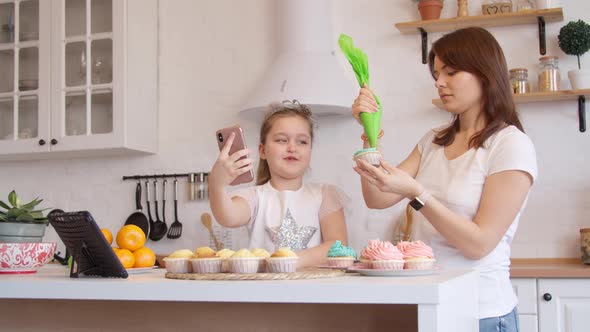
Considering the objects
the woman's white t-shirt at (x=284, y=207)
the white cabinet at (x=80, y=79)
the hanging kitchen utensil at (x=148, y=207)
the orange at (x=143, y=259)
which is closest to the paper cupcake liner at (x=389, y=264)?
the orange at (x=143, y=259)

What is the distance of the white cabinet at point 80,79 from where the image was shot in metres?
3.78

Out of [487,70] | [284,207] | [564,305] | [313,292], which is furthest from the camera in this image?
[564,305]

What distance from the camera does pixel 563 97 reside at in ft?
10.6

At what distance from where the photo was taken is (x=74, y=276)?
1511 mm

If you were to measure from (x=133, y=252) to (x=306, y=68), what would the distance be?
5.99 feet

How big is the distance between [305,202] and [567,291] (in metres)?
1.08

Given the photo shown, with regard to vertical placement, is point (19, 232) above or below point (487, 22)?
below

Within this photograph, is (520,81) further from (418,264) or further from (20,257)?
(20,257)

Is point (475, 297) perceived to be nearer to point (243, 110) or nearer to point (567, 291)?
point (567, 291)

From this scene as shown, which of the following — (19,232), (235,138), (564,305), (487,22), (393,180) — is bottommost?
(564,305)

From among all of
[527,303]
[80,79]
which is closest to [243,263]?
[527,303]

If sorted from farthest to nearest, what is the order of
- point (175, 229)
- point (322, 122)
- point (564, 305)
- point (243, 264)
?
point (175, 229), point (322, 122), point (564, 305), point (243, 264)

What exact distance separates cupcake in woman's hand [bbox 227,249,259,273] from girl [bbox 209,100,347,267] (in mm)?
902

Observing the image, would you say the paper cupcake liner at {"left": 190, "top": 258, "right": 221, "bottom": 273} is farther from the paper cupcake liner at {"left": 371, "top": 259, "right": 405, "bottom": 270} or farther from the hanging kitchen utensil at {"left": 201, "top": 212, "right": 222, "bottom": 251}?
the hanging kitchen utensil at {"left": 201, "top": 212, "right": 222, "bottom": 251}
